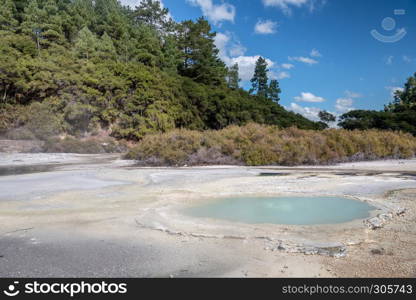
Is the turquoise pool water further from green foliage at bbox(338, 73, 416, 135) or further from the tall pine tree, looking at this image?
the tall pine tree

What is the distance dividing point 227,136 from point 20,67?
714 inches

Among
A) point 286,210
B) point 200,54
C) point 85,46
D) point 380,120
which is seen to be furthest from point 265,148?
point 200,54

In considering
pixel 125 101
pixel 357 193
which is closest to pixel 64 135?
pixel 125 101

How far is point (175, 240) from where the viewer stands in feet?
13.1

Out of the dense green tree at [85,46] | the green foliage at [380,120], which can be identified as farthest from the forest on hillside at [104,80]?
the green foliage at [380,120]

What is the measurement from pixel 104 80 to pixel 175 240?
25.0 m

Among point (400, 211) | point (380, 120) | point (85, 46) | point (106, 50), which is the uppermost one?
point (106, 50)

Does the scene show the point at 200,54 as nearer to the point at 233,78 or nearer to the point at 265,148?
the point at 233,78

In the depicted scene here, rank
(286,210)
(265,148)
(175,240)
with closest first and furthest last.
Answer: (175,240)
(286,210)
(265,148)

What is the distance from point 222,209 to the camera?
5781mm

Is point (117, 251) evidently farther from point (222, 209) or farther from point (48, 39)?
point (48, 39)

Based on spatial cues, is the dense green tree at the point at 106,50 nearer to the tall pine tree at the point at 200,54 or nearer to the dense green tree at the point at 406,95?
the tall pine tree at the point at 200,54

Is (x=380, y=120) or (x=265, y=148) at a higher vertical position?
(x=380, y=120)

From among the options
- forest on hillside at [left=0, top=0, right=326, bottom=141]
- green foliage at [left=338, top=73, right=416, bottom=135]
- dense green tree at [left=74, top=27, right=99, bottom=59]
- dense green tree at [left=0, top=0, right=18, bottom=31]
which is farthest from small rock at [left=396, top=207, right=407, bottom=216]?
dense green tree at [left=0, top=0, right=18, bottom=31]
